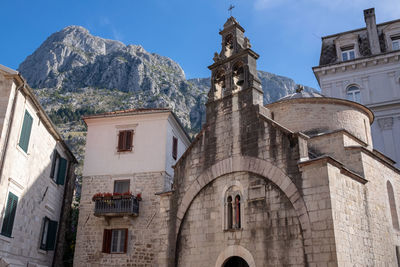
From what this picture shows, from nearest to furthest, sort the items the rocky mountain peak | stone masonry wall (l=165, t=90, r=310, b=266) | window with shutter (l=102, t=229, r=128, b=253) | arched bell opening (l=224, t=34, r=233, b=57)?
stone masonry wall (l=165, t=90, r=310, b=266) → arched bell opening (l=224, t=34, r=233, b=57) → window with shutter (l=102, t=229, r=128, b=253) → the rocky mountain peak

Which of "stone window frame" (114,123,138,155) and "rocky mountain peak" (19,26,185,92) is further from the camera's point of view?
"rocky mountain peak" (19,26,185,92)

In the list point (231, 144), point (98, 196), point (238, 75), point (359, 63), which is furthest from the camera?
point (359, 63)

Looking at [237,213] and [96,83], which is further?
[96,83]

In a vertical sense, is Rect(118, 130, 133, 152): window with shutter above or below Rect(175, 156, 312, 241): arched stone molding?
above

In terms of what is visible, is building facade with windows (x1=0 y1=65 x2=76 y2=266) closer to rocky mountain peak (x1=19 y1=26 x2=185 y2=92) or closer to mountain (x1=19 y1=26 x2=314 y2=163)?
mountain (x1=19 y1=26 x2=314 y2=163)

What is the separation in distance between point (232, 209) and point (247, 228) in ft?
3.48

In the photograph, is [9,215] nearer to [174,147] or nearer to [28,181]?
[28,181]

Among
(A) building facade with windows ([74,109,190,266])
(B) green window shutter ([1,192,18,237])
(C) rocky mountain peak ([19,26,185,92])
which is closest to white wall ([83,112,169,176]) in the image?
(A) building facade with windows ([74,109,190,266])

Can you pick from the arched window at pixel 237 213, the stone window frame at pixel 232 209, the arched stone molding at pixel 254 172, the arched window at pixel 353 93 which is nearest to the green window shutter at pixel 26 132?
the arched stone molding at pixel 254 172

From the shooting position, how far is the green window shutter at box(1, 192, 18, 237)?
15.4 m

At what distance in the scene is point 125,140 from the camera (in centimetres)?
2342

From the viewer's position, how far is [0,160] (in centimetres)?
1469

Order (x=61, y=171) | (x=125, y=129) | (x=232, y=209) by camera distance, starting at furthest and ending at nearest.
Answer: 1. (x=125, y=129)
2. (x=61, y=171)
3. (x=232, y=209)

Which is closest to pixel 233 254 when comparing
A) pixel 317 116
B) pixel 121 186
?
pixel 317 116
